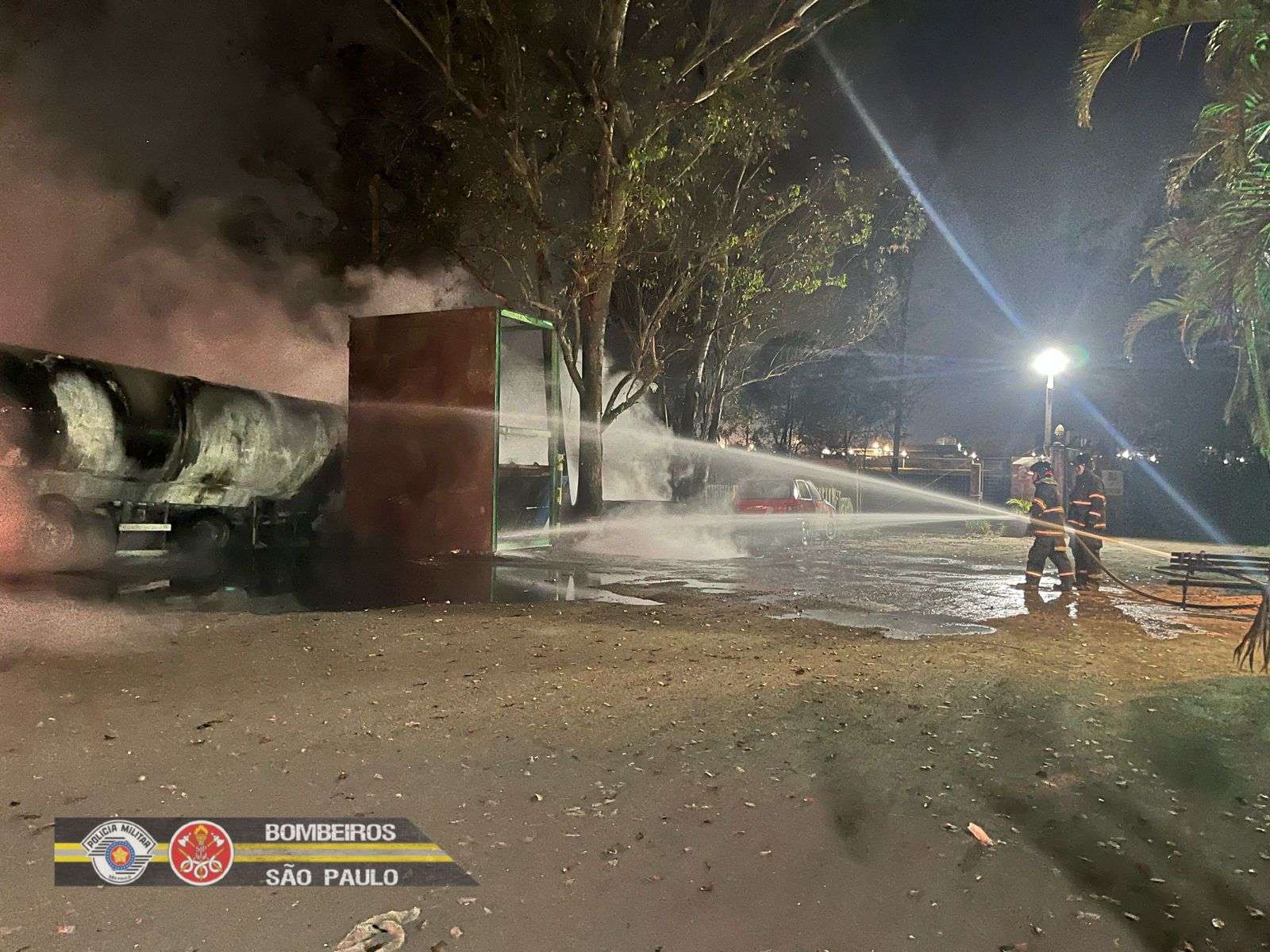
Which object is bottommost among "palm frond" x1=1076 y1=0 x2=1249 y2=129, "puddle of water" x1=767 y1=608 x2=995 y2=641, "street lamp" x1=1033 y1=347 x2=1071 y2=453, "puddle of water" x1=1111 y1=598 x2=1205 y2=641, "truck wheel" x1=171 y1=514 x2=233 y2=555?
"puddle of water" x1=1111 y1=598 x2=1205 y2=641

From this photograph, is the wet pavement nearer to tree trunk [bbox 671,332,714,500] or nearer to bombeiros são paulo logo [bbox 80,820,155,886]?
bombeiros são paulo logo [bbox 80,820,155,886]

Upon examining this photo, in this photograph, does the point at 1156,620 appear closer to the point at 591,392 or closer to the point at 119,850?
the point at 119,850

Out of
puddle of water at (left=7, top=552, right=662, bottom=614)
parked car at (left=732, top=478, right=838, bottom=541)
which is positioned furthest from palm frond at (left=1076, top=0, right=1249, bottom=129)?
parked car at (left=732, top=478, right=838, bottom=541)

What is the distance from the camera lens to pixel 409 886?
3111 mm

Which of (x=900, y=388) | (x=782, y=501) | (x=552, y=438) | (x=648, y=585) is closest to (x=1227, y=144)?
(x=648, y=585)

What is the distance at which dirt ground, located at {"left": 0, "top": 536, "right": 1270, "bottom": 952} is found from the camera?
9.66ft

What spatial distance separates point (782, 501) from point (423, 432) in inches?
342

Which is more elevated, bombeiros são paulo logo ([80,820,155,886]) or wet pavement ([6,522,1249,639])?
wet pavement ([6,522,1249,639])

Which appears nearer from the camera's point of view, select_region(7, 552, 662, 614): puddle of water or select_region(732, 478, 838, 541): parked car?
select_region(7, 552, 662, 614): puddle of water

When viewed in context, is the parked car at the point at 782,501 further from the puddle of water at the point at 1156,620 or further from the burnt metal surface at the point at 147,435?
the burnt metal surface at the point at 147,435

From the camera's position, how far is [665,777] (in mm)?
4211

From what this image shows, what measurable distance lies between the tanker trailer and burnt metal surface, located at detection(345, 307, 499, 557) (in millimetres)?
1529

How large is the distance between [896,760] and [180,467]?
10.9m

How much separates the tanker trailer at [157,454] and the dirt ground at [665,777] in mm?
3052
